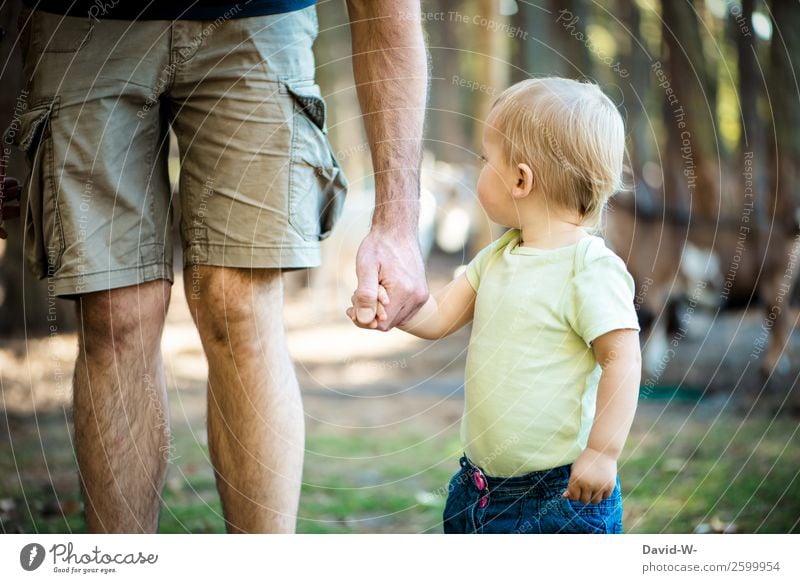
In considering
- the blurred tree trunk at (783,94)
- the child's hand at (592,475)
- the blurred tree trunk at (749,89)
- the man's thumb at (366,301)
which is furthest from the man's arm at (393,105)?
the blurred tree trunk at (749,89)

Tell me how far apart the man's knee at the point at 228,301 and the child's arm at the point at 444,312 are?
0.34 meters

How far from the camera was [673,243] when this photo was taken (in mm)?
6422

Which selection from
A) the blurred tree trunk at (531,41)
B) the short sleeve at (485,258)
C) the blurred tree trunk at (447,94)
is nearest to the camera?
the short sleeve at (485,258)

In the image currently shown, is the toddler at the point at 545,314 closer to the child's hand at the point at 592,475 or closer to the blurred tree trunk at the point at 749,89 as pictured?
the child's hand at the point at 592,475

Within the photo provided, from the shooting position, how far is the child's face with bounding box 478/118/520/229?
→ 1.71 m

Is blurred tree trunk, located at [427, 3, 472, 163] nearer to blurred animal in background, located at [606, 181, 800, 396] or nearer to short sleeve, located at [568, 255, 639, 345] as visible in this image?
blurred animal in background, located at [606, 181, 800, 396]

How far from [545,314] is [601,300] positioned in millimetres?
111

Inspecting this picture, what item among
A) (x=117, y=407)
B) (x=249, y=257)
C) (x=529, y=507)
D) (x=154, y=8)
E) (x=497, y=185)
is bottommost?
(x=529, y=507)

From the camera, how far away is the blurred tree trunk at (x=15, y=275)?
4.38 m

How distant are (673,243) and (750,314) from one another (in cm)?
97

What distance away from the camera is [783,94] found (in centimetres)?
462

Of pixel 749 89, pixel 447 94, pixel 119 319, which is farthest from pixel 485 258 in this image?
pixel 447 94

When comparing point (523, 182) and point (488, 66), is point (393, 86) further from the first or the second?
point (488, 66)
